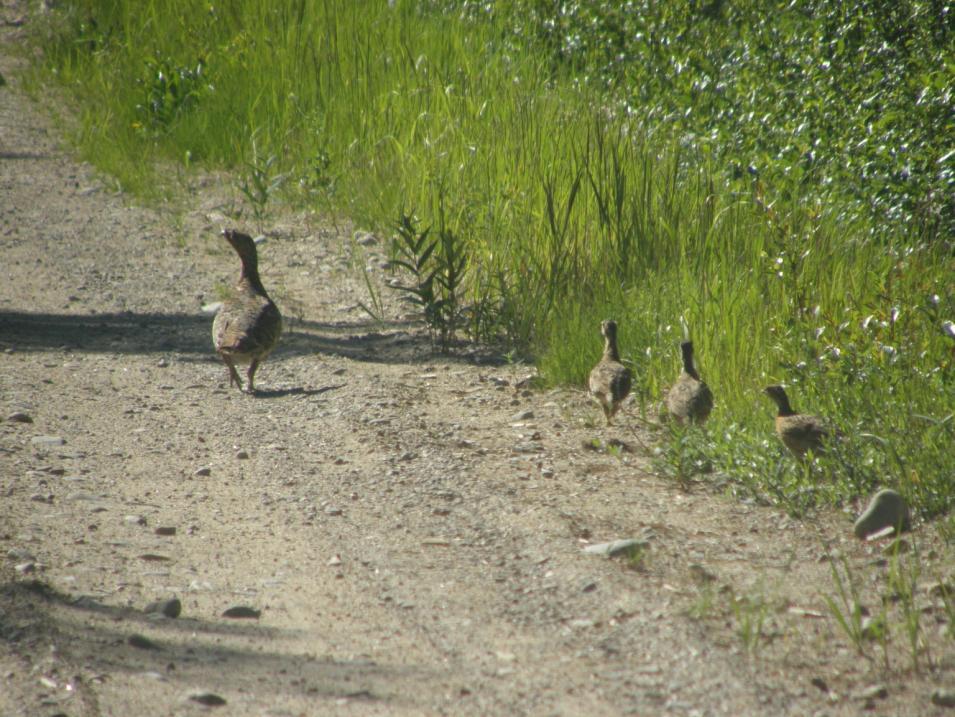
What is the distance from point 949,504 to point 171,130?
9.68 metres

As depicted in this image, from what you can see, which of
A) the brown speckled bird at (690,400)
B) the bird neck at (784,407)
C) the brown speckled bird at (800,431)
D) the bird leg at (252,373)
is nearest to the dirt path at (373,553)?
the bird leg at (252,373)

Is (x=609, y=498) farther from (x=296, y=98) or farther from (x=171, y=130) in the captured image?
(x=171, y=130)

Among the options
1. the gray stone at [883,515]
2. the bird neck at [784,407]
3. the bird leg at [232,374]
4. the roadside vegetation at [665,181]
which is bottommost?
the bird leg at [232,374]

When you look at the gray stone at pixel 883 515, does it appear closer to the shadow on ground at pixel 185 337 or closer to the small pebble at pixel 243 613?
the small pebble at pixel 243 613

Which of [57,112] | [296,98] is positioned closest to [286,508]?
[296,98]

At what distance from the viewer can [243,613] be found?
413cm

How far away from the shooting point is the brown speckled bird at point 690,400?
5.89 meters

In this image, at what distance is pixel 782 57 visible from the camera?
7.99m

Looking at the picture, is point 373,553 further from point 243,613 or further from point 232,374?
point 232,374

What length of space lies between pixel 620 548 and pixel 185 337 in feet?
14.9

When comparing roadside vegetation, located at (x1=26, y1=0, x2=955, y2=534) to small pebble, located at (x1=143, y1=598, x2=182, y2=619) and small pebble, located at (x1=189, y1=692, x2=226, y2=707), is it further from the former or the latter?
small pebble, located at (x1=189, y1=692, x2=226, y2=707)

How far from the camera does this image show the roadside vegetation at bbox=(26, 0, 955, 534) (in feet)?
18.5

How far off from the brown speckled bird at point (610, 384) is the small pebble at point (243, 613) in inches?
104

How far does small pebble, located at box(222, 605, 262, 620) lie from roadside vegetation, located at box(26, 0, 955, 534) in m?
2.28
